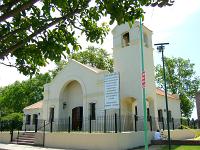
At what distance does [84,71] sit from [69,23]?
1906cm

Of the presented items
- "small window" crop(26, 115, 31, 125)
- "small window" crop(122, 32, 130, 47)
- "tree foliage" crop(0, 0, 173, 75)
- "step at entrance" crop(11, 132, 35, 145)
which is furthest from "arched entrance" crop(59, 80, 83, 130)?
"tree foliage" crop(0, 0, 173, 75)

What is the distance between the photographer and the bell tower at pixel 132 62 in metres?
24.4

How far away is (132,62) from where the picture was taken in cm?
2512

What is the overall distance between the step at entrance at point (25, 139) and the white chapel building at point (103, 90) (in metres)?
3.03

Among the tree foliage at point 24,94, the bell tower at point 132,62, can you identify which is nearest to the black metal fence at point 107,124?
the bell tower at point 132,62

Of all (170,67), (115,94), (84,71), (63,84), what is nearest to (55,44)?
(115,94)

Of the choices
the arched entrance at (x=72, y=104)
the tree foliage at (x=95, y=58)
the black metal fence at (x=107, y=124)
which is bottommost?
the black metal fence at (x=107, y=124)

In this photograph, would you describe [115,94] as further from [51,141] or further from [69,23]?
[69,23]

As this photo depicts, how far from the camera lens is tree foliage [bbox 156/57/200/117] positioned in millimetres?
54156

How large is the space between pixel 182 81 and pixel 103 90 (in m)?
34.9

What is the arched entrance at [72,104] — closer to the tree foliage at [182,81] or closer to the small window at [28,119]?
the small window at [28,119]

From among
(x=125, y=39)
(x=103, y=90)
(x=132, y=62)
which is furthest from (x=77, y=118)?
(x=125, y=39)

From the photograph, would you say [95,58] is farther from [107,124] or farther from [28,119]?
[107,124]

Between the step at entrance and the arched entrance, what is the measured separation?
13.4 feet
